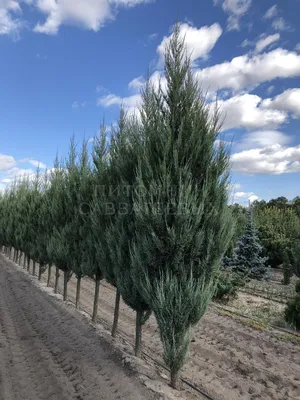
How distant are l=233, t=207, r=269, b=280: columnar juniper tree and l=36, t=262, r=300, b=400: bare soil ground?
9838 millimetres

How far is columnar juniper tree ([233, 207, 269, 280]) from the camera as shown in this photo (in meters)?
18.6

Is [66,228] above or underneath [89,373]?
above

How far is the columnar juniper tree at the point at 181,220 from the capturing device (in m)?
4.53

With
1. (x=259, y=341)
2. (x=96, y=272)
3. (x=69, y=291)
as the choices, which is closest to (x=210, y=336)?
(x=259, y=341)

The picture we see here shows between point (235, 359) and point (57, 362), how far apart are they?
3.32m

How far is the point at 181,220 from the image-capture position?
15.1 ft

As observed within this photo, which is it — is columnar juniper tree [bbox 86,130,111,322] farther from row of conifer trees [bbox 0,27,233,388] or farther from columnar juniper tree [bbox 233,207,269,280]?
columnar juniper tree [bbox 233,207,269,280]

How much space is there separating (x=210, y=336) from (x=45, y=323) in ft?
13.8

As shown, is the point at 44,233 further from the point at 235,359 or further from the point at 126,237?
the point at 235,359

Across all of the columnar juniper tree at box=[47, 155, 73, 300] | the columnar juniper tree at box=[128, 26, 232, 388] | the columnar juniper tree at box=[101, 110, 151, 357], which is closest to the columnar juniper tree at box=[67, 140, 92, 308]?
the columnar juniper tree at box=[47, 155, 73, 300]

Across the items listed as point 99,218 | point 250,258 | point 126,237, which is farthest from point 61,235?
point 250,258

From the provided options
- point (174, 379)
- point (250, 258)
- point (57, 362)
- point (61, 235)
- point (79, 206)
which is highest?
point (79, 206)

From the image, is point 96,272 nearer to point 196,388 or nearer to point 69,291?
point 196,388

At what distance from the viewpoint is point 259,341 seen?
7.33 m
